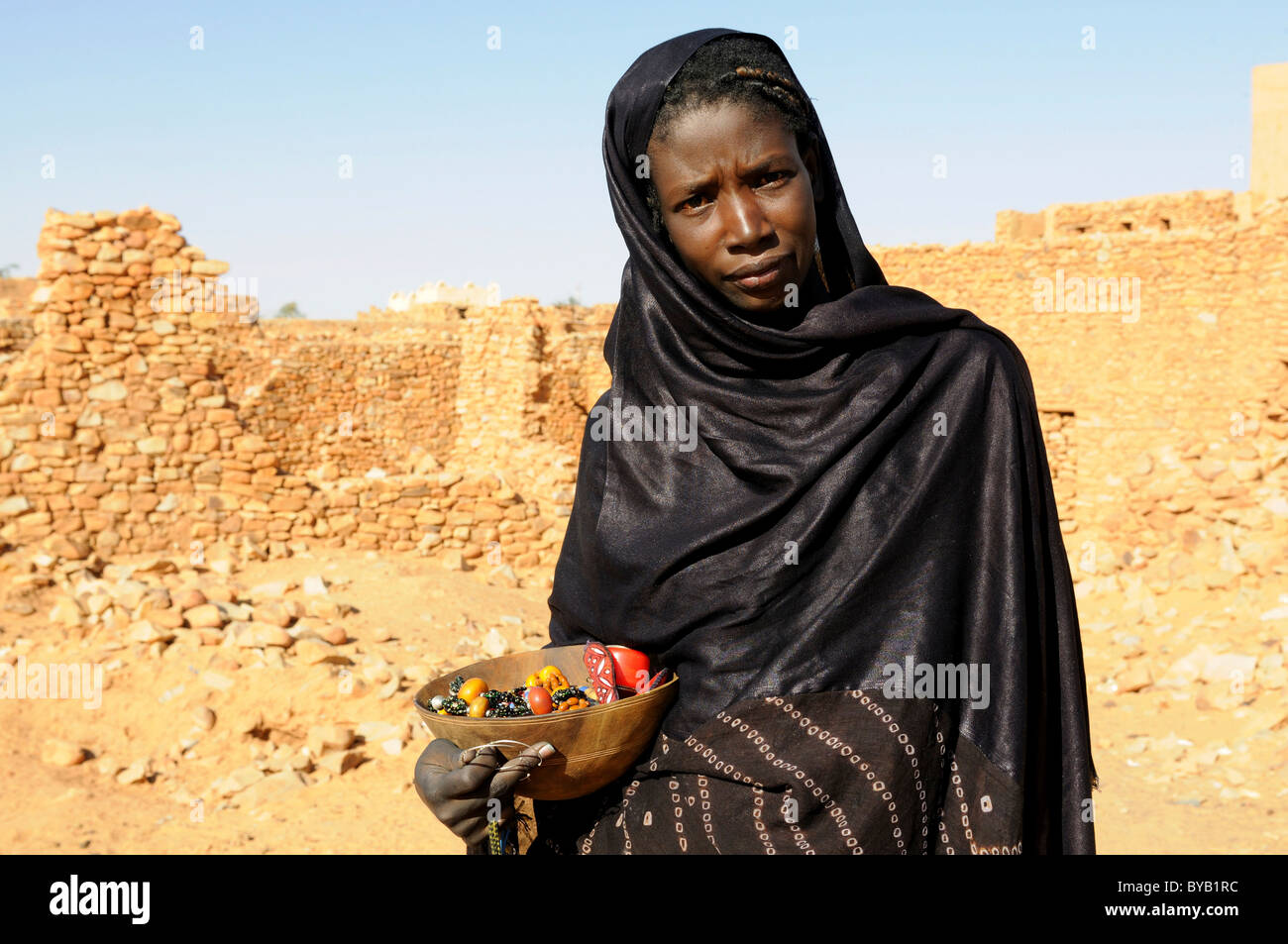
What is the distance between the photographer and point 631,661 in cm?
175

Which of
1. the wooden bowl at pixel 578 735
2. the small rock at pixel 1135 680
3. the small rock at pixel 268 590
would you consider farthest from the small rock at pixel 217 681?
the small rock at pixel 1135 680

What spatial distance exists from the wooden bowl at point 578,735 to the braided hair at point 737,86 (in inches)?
35.2

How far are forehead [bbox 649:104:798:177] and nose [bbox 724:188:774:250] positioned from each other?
52 mm

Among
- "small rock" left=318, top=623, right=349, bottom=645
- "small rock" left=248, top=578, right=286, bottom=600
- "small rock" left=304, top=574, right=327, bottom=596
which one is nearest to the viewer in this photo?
"small rock" left=318, top=623, right=349, bottom=645

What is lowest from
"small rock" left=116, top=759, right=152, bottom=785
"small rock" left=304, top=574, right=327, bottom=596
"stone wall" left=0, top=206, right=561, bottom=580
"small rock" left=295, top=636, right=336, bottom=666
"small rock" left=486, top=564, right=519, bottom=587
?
"small rock" left=116, top=759, right=152, bottom=785

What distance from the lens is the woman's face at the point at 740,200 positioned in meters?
1.59

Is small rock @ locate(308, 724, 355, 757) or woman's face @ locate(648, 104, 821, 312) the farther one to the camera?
small rock @ locate(308, 724, 355, 757)

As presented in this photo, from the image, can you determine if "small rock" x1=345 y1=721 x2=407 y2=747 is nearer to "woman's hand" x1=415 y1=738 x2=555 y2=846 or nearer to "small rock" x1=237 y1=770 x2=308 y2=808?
"small rock" x1=237 y1=770 x2=308 y2=808

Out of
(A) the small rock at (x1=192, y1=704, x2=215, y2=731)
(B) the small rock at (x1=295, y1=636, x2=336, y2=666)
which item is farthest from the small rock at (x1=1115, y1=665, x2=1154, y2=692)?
→ (A) the small rock at (x1=192, y1=704, x2=215, y2=731)

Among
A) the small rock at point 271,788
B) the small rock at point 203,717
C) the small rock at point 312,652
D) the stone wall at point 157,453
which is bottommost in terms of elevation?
the small rock at point 271,788

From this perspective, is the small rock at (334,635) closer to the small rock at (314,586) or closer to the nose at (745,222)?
the small rock at (314,586)

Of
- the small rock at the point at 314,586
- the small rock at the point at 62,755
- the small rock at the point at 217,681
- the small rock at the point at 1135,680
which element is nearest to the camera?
the small rock at the point at 62,755

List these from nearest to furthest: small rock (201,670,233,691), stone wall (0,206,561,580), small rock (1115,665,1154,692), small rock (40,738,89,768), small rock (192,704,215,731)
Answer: small rock (40,738,89,768) → small rock (192,704,215,731) → small rock (201,670,233,691) → small rock (1115,665,1154,692) → stone wall (0,206,561,580)

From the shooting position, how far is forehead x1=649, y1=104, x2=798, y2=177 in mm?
1588
